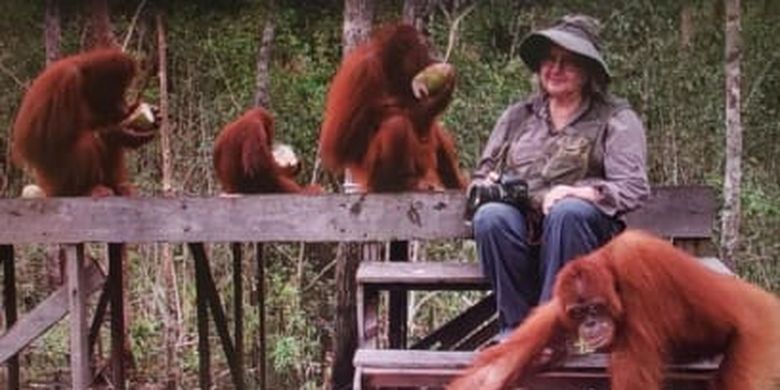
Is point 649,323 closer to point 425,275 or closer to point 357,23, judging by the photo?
point 425,275

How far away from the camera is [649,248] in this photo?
126 inches

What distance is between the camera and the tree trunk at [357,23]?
5.92 metres

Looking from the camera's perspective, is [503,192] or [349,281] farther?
[349,281]

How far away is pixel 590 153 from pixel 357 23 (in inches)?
95.1

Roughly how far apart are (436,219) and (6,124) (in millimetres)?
7239

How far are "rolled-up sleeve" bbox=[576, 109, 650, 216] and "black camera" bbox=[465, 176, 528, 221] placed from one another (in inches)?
7.1

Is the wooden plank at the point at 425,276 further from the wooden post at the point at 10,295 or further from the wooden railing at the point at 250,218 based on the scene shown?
the wooden post at the point at 10,295

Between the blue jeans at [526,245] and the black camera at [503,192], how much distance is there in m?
0.03

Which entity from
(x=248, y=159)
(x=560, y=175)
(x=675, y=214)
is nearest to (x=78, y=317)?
(x=248, y=159)

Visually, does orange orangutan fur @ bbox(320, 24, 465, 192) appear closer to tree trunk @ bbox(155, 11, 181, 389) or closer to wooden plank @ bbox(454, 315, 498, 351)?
wooden plank @ bbox(454, 315, 498, 351)

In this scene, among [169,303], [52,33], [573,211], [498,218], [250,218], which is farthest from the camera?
[52,33]

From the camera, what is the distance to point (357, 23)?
5945 mm

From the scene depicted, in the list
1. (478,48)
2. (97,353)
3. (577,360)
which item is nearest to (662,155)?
(478,48)

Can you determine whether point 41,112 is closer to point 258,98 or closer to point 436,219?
point 436,219
